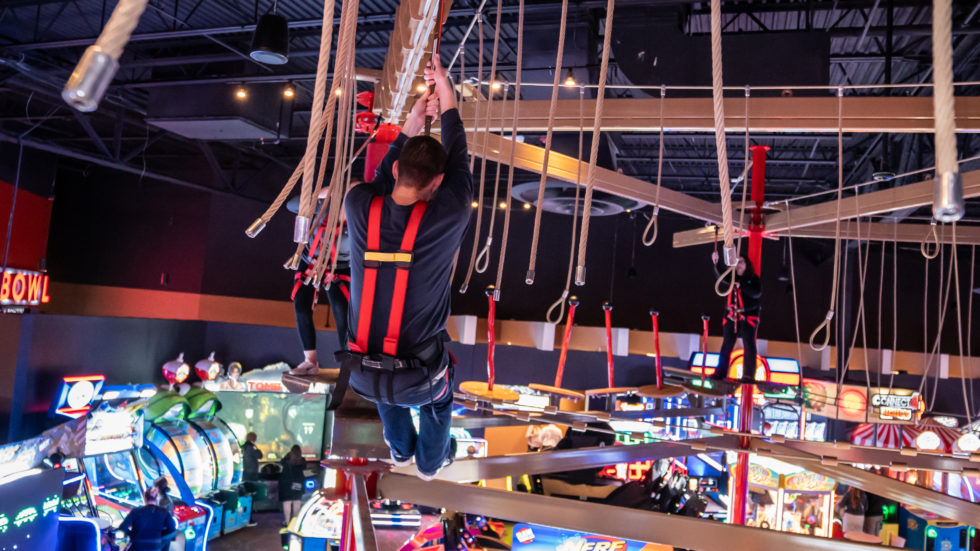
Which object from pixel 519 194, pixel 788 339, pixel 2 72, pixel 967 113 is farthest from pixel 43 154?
pixel 788 339

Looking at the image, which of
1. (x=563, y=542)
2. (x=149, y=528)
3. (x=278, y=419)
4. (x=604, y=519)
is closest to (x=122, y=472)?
(x=149, y=528)

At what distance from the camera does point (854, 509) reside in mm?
12469

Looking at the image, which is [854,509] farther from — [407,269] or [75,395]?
[407,269]

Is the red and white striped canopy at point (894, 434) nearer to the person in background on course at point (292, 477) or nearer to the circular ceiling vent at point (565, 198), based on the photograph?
the circular ceiling vent at point (565, 198)

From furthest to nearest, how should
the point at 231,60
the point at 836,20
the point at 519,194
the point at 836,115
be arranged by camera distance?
the point at 519,194 < the point at 231,60 < the point at 836,20 < the point at 836,115

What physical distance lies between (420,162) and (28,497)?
22.5 ft

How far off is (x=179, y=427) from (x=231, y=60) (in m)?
5.24

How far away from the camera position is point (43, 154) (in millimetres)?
12219

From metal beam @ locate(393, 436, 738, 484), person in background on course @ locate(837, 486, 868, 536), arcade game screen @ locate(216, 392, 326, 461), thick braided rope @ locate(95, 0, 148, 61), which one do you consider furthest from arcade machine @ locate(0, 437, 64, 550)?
person in background on course @ locate(837, 486, 868, 536)

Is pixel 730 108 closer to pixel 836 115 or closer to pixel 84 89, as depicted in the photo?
pixel 836 115

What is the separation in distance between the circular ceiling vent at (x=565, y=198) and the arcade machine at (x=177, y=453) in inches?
235

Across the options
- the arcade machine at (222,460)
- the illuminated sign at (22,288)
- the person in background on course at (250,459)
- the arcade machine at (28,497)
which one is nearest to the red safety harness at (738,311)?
the arcade machine at (28,497)

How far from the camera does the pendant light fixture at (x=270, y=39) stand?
5984 mm

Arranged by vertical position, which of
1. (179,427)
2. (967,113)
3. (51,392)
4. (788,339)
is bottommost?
(179,427)
